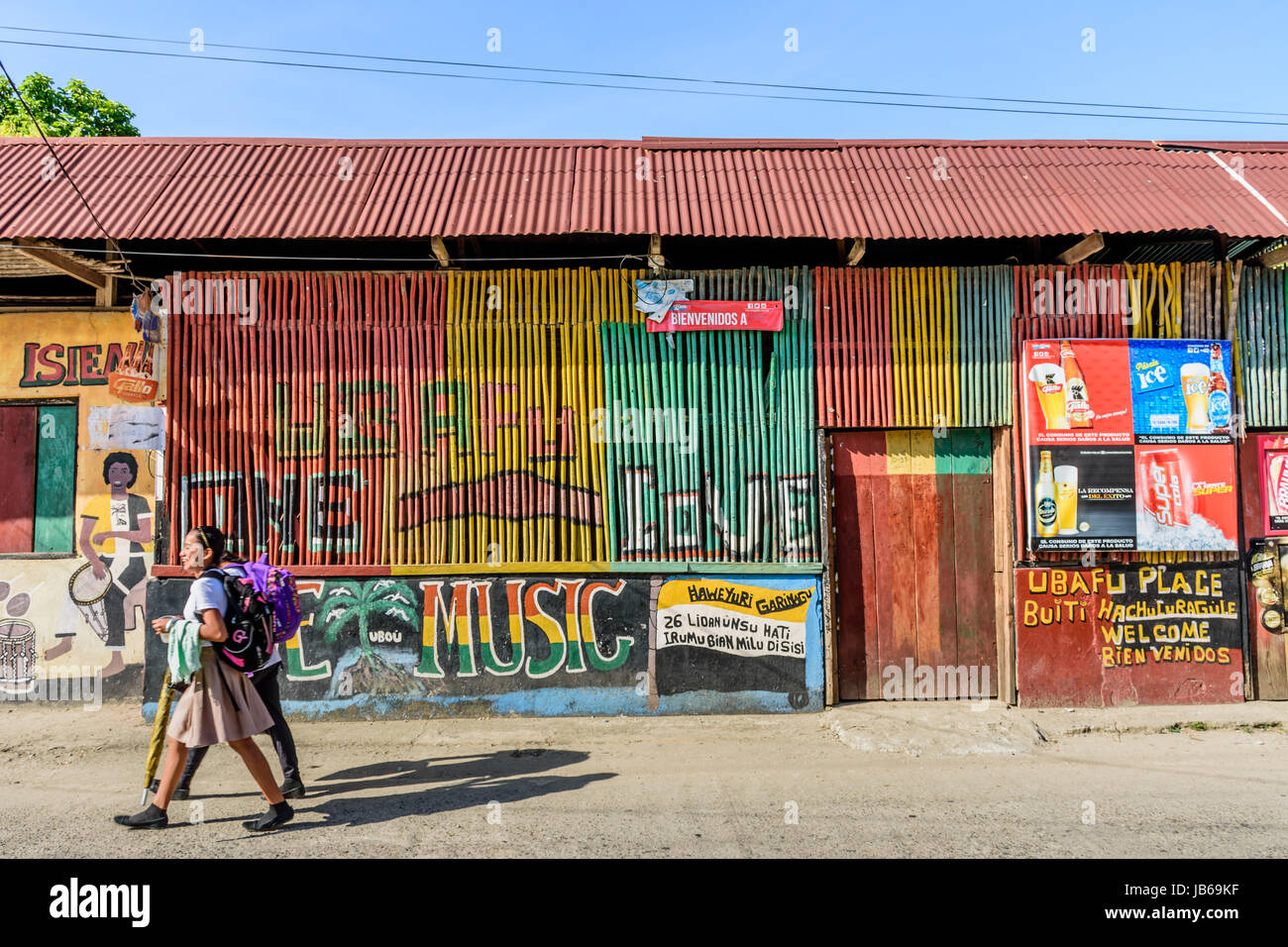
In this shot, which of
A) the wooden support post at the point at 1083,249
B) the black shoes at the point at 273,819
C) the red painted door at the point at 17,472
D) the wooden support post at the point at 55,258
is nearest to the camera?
the black shoes at the point at 273,819

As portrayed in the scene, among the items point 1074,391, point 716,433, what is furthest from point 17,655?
point 1074,391

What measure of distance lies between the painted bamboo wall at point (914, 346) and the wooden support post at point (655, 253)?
4.75ft

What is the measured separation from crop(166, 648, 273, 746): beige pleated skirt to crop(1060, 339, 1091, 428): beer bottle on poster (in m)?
6.84

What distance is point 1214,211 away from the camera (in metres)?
7.23

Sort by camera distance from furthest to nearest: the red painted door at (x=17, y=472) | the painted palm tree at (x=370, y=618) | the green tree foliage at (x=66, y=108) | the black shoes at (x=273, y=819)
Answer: the green tree foliage at (x=66, y=108)
the red painted door at (x=17, y=472)
the painted palm tree at (x=370, y=618)
the black shoes at (x=273, y=819)

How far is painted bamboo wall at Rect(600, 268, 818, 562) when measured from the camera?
732 cm

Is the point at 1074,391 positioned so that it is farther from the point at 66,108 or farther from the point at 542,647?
the point at 66,108

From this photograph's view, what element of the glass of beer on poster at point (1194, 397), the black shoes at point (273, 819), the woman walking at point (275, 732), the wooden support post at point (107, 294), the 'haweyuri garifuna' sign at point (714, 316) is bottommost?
the black shoes at point (273, 819)

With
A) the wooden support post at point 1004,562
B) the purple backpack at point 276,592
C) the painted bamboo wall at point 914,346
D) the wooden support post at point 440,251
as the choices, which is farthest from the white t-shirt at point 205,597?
the wooden support post at point 1004,562

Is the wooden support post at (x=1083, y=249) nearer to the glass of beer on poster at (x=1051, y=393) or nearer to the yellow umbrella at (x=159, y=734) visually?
the glass of beer on poster at (x=1051, y=393)

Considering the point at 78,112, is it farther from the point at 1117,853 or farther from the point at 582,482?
the point at 1117,853

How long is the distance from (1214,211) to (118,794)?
384 inches

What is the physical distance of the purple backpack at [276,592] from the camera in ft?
16.7
